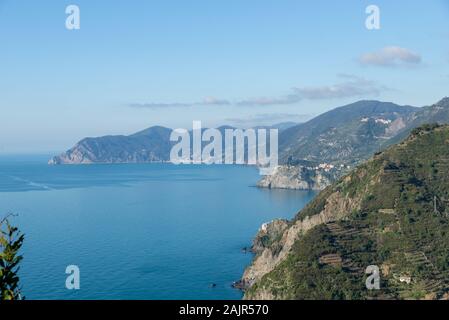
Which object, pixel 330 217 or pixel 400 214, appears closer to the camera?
pixel 400 214

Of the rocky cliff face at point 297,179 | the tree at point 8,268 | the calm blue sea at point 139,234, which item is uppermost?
the tree at point 8,268

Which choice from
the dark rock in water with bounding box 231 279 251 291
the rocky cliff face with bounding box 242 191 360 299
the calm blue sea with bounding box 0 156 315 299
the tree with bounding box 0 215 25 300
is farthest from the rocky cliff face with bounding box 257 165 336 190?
the tree with bounding box 0 215 25 300

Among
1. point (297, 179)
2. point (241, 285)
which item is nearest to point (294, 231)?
point (241, 285)

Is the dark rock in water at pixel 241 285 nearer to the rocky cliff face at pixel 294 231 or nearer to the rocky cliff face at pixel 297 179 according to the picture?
the rocky cliff face at pixel 294 231

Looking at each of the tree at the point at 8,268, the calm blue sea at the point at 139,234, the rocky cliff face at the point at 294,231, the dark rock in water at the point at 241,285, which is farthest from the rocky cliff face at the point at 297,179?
the tree at the point at 8,268
